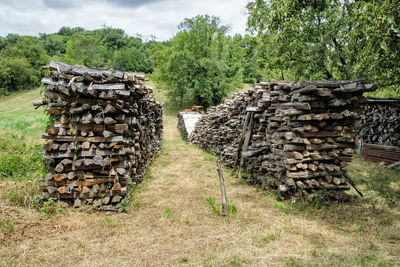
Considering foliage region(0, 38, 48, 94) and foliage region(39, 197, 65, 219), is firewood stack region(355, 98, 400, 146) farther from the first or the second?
foliage region(0, 38, 48, 94)

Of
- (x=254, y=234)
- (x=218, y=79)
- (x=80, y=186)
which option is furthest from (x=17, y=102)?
(x=254, y=234)

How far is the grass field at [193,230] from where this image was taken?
9.43 feet

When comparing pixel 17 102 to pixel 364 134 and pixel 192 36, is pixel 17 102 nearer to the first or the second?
pixel 192 36

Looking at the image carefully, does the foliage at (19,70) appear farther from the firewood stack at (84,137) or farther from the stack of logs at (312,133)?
the stack of logs at (312,133)

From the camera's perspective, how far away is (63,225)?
3598 mm

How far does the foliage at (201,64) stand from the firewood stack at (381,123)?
1855 centimetres

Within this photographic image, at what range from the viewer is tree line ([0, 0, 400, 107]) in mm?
4702

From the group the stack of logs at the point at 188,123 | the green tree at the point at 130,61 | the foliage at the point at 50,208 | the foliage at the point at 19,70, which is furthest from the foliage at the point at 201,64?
the green tree at the point at 130,61

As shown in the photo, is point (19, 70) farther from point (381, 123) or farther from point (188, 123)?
point (381, 123)

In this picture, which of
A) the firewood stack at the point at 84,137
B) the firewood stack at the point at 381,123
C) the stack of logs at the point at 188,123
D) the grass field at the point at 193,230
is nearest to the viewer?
the grass field at the point at 193,230

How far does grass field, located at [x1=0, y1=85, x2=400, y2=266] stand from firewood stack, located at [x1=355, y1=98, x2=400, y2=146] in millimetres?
5225

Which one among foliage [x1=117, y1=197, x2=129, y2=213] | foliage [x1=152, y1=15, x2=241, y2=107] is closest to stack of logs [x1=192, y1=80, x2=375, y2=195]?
foliage [x1=117, y1=197, x2=129, y2=213]

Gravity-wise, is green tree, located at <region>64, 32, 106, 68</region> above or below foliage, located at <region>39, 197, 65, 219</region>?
above

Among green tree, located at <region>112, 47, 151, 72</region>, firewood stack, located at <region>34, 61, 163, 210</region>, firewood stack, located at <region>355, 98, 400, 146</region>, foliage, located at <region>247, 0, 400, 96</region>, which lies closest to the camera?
firewood stack, located at <region>34, 61, 163, 210</region>
